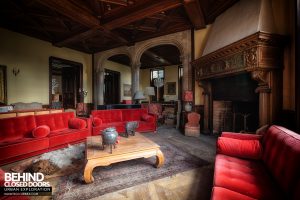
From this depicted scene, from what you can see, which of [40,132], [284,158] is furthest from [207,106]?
[40,132]

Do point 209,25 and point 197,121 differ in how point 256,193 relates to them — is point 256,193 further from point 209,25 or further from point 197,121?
point 209,25

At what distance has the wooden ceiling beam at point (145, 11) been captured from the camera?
4207mm

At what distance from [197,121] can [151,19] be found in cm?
384

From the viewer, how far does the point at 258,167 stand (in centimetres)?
188

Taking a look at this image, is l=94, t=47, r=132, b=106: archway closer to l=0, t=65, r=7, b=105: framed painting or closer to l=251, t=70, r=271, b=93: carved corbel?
l=0, t=65, r=7, b=105: framed painting

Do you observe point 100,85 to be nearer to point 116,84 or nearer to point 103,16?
point 116,84

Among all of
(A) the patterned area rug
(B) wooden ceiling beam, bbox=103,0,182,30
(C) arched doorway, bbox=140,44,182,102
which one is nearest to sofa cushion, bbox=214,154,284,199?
(A) the patterned area rug

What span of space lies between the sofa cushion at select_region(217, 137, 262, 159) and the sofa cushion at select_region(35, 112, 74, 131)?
3.68m

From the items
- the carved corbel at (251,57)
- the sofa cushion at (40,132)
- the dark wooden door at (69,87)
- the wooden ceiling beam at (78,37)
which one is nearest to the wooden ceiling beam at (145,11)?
the wooden ceiling beam at (78,37)

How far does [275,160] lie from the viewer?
1654 mm

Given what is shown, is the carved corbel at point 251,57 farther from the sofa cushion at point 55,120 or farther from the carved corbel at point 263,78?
the sofa cushion at point 55,120

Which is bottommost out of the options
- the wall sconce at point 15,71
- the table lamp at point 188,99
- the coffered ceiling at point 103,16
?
the table lamp at point 188,99

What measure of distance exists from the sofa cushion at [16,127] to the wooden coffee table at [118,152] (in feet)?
4.98

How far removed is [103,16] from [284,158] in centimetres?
570
